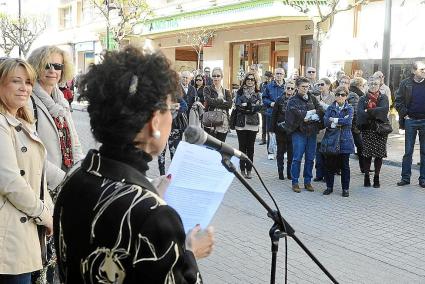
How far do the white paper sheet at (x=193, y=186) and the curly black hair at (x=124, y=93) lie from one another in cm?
38

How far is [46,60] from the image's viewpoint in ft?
12.0

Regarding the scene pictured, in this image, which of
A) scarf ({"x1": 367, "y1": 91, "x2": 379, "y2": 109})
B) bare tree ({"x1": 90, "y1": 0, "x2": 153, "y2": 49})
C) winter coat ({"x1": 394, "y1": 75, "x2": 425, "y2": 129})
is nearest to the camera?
scarf ({"x1": 367, "y1": 91, "x2": 379, "y2": 109})

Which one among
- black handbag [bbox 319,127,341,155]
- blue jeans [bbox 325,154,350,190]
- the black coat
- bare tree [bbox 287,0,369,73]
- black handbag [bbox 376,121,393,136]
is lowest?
blue jeans [bbox 325,154,350,190]

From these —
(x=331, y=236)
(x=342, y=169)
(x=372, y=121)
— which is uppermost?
(x=372, y=121)

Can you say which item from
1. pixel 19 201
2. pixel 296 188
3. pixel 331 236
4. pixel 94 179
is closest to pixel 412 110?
pixel 296 188

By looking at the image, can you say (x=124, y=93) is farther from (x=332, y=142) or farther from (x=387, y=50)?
(x=387, y=50)

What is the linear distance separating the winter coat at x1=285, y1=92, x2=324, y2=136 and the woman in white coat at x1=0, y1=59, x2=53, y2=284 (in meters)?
5.64

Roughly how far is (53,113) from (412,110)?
22.3 ft

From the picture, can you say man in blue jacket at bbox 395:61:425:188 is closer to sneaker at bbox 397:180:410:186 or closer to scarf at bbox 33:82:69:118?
sneaker at bbox 397:180:410:186

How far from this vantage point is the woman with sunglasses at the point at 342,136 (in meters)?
7.91

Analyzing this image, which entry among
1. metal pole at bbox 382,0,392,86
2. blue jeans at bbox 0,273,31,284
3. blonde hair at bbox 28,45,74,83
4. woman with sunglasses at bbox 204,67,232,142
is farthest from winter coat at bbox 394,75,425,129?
blue jeans at bbox 0,273,31,284

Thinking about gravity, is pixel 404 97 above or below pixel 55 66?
below

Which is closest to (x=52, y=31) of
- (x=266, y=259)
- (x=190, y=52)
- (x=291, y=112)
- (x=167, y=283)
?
(x=190, y=52)

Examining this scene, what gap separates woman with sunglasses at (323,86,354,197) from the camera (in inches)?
311
